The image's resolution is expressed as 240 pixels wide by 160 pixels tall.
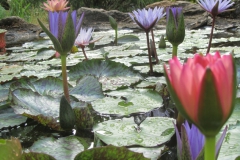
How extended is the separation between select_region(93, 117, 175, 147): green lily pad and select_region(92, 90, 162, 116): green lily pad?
90 mm

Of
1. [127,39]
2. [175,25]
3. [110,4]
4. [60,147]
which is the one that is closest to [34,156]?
[60,147]

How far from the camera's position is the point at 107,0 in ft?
25.8

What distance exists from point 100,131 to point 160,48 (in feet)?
4.83

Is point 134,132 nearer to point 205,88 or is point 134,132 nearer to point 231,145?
point 231,145

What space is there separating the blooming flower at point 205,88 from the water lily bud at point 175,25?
2.67ft

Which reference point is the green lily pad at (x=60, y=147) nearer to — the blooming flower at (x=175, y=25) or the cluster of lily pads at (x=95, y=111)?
the cluster of lily pads at (x=95, y=111)

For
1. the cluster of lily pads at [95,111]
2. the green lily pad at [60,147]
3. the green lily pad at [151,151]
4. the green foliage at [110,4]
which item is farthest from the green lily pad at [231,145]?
the green foliage at [110,4]

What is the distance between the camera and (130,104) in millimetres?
1037

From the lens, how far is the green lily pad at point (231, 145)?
644mm

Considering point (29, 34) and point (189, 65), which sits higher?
point (189, 65)

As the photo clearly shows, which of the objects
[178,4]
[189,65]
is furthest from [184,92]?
[178,4]

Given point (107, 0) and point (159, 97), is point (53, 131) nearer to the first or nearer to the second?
point (159, 97)

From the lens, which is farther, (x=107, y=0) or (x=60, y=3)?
(x=107, y=0)

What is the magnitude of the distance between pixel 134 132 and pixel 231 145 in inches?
9.2
